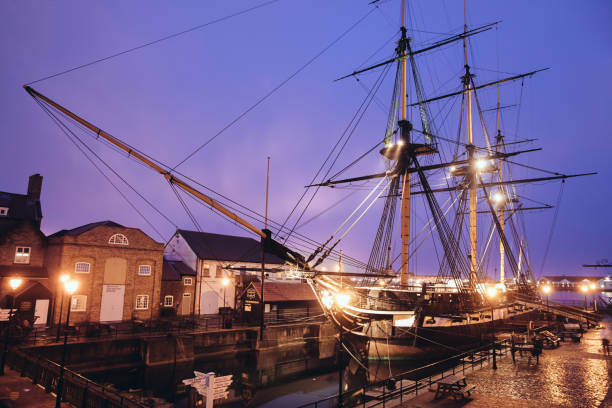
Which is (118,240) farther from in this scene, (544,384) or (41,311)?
(544,384)

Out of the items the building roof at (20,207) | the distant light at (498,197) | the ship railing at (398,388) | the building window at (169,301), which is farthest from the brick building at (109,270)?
the distant light at (498,197)

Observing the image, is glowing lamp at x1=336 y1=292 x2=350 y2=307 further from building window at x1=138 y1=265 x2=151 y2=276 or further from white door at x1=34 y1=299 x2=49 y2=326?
white door at x1=34 y1=299 x2=49 y2=326

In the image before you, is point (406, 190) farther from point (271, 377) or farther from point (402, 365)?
point (271, 377)

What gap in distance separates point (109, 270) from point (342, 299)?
22656mm

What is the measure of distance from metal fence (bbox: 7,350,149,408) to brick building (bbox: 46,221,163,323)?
46.1 feet

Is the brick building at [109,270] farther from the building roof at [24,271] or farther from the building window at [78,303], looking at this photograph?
the building roof at [24,271]

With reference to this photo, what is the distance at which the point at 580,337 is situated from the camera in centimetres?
2858

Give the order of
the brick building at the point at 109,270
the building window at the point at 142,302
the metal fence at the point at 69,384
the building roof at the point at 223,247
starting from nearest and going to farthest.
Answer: the metal fence at the point at 69,384 → the brick building at the point at 109,270 → the building window at the point at 142,302 → the building roof at the point at 223,247

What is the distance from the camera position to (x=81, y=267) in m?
31.7

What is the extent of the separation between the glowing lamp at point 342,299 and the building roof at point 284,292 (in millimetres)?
14271

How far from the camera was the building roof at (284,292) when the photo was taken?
123 ft

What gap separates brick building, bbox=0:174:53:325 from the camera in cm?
2780

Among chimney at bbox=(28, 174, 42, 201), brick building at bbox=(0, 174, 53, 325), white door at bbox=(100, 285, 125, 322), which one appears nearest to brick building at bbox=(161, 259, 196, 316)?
white door at bbox=(100, 285, 125, 322)

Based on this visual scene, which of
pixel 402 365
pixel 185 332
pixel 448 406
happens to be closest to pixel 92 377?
pixel 185 332
